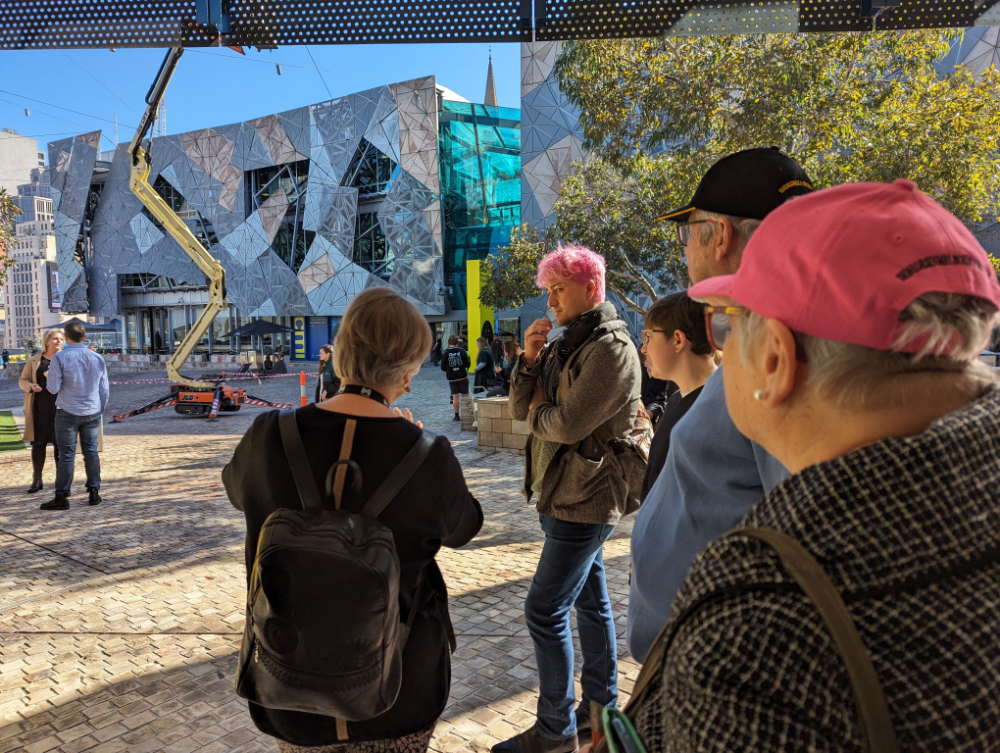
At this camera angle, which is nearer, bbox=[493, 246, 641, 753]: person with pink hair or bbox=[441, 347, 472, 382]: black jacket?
bbox=[493, 246, 641, 753]: person with pink hair

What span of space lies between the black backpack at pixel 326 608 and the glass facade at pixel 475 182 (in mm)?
35776

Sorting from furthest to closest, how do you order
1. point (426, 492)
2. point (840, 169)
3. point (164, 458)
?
point (164, 458) < point (840, 169) < point (426, 492)

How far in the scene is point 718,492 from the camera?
1.46 metres

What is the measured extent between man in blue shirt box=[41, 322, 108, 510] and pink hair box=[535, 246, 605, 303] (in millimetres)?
5892

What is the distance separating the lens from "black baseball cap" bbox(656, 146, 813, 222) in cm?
170

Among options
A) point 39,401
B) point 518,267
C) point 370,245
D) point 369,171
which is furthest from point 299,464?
point 369,171

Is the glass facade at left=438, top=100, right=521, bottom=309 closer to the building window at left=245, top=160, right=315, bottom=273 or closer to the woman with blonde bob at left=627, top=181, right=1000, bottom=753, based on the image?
the building window at left=245, top=160, right=315, bottom=273

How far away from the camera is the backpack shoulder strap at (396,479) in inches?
67.1

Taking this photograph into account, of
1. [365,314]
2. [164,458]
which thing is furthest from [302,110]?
[365,314]

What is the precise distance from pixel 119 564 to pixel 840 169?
384 inches

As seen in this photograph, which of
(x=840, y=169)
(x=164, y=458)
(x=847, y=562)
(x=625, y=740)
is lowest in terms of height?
(x=164, y=458)

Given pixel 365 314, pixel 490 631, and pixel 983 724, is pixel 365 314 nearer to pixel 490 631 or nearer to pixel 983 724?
pixel 983 724

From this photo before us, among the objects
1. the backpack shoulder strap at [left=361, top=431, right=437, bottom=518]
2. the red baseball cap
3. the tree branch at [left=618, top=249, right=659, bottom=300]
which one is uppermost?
the tree branch at [left=618, top=249, right=659, bottom=300]

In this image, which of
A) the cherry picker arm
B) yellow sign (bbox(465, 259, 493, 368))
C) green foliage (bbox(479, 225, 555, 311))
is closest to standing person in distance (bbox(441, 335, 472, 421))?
green foliage (bbox(479, 225, 555, 311))
